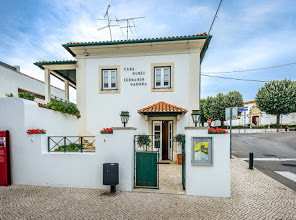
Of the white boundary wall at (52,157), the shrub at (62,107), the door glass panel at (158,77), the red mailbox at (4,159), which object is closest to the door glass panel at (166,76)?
the door glass panel at (158,77)

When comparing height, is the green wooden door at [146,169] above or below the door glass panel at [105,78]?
below

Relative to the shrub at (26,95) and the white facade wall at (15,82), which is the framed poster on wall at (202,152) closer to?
the shrub at (26,95)

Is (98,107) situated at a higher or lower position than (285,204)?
higher

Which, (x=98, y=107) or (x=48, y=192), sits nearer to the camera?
(x=48, y=192)

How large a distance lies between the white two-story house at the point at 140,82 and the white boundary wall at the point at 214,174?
3275 millimetres

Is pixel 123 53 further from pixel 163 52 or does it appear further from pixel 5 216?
pixel 5 216

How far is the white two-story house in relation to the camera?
8.18 meters

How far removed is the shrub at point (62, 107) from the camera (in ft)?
22.3

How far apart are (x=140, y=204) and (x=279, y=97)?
33351 mm

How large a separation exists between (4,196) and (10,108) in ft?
10.5

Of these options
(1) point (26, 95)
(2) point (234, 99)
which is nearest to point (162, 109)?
(1) point (26, 95)

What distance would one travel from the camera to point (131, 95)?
8570 mm

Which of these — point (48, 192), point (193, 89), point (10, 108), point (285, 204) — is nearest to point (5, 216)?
point (48, 192)

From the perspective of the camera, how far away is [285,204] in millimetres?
4125
